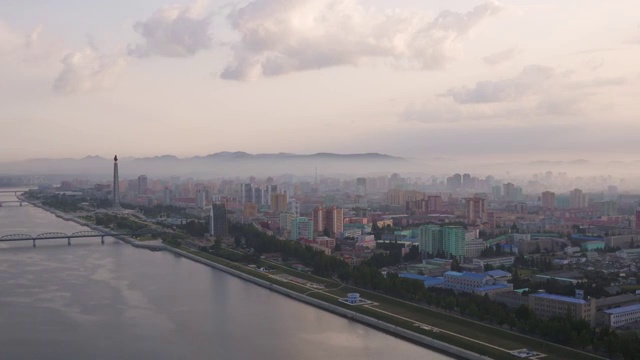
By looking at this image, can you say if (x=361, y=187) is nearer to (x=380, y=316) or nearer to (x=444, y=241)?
(x=444, y=241)

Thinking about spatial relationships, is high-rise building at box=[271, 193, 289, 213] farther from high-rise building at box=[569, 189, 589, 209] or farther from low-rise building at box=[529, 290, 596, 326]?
low-rise building at box=[529, 290, 596, 326]

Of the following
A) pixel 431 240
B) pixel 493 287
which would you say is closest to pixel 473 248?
pixel 431 240

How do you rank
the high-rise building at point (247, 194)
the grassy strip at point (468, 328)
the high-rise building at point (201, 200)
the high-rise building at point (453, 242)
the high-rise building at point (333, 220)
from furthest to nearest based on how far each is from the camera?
the high-rise building at point (247, 194) < the high-rise building at point (201, 200) < the high-rise building at point (333, 220) < the high-rise building at point (453, 242) < the grassy strip at point (468, 328)

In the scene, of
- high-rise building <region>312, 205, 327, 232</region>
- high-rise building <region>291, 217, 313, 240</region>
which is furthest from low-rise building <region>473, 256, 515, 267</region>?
high-rise building <region>312, 205, 327, 232</region>

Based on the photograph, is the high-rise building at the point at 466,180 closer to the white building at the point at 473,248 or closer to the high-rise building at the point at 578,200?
the high-rise building at the point at 578,200

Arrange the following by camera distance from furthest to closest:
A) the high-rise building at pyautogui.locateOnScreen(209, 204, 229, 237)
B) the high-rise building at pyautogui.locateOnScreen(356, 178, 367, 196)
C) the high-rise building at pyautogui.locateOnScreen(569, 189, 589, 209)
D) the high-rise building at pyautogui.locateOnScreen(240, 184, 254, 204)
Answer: the high-rise building at pyautogui.locateOnScreen(356, 178, 367, 196), the high-rise building at pyautogui.locateOnScreen(240, 184, 254, 204), the high-rise building at pyautogui.locateOnScreen(569, 189, 589, 209), the high-rise building at pyautogui.locateOnScreen(209, 204, 229, 237)

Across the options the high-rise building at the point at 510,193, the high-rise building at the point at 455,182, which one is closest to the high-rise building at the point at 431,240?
the high-rise building at the point at 510,193

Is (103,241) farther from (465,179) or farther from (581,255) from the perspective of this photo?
(465,179)

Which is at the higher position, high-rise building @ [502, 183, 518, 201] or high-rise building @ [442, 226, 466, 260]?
high-rise building @ [502, 183, 518, 201]
